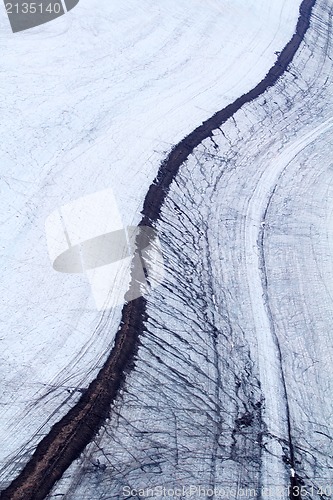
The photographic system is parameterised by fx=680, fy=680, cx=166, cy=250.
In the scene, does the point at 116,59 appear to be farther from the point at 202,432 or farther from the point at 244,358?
the point at 202,432

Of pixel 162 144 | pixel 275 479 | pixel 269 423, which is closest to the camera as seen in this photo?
pixel 275 479

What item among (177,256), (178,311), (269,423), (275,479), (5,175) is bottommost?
(275,479)

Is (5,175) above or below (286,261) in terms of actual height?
above

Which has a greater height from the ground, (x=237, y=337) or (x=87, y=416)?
(x=237, y=337)

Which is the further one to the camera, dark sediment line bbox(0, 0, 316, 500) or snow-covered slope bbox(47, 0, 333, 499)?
snow-covered slope bbox(47, 0, 333, 499)

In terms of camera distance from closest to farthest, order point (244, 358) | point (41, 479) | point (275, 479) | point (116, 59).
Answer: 1. point (41, 479)
2. point (275, 479)
3. point (244, 358)
4. point (116, 59)

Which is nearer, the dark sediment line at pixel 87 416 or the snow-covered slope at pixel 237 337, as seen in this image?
the dark sediment line at pixel 87 416

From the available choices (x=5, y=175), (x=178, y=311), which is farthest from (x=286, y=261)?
(x=5, y=175)

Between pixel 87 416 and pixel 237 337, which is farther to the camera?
pixel 237 337

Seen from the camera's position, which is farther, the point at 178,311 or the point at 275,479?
the point at 178,311

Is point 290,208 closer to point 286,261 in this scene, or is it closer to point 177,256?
point 286,261
